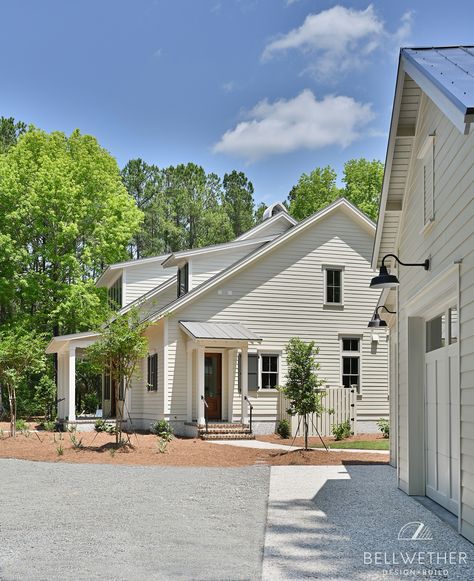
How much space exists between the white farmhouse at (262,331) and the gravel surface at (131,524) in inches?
338

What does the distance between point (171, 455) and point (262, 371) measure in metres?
7.20

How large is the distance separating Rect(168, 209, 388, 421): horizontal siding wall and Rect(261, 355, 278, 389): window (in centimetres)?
22

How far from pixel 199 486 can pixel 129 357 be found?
6230mm

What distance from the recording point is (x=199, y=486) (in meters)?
12.2

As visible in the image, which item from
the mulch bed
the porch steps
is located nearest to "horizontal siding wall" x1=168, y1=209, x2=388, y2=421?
the porch steps

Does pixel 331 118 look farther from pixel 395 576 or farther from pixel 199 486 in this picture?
pixel 395 576

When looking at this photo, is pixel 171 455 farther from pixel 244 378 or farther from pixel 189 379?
pixel 189 379

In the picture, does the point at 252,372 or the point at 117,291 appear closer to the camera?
the point at 252,372

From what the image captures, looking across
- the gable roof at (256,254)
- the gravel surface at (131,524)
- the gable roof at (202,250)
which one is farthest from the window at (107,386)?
the gravel surface at (131,524)

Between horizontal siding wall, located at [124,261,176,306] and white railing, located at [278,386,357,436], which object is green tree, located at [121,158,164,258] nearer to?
horizontal siding wall, located at [124,261,176,306]

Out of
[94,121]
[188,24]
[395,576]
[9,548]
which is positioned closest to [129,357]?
[188,24]

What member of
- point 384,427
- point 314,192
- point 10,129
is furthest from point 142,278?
point 314,192

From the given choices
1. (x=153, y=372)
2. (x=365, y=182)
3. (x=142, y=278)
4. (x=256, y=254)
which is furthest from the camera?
(x=365, y=182)

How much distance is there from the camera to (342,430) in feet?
71.5
